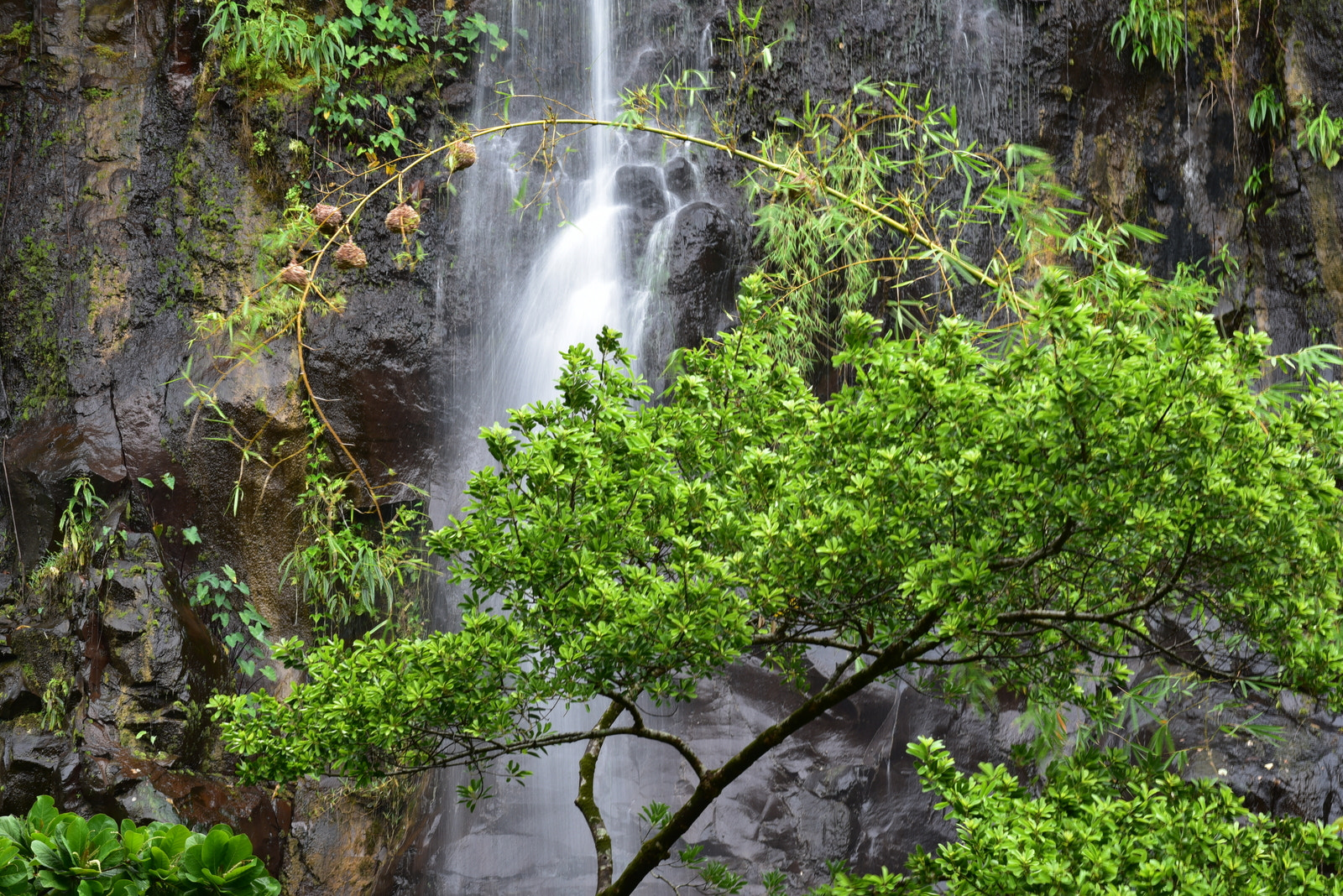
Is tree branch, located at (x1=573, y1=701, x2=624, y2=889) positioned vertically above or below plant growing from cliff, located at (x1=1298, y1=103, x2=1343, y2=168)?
below

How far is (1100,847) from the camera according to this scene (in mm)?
2402

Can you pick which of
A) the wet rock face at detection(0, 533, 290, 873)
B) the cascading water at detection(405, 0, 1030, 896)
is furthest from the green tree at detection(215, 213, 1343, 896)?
the cascading water at detection(405, 0, 1030, 896)

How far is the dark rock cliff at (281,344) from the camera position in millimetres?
5059

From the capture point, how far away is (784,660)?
3.23 metres

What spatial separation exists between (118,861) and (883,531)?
6.26 ft

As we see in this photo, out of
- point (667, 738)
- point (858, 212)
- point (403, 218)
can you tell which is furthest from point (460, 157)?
point (667, 738)

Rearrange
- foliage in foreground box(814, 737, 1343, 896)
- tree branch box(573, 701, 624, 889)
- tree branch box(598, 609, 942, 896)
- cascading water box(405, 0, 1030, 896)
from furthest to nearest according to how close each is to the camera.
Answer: cascading water box(405, 0, 1030, 896) < tree branch box(573, 701, 624, 889) < tree branch box(598, 609, 942, 896) < foliage in foreground box(814, 737, 1343, 896)

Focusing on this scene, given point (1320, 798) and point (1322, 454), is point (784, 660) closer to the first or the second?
point (1322, 454)

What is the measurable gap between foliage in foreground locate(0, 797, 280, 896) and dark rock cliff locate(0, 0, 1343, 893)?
2.88 metres

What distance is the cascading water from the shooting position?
5656 millimetres

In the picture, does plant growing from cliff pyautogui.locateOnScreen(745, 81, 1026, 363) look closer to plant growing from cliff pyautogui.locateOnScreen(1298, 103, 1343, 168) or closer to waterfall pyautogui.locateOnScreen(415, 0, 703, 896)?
waterfall pyautogui.locateOnScreen(415, 0, 703, 896)

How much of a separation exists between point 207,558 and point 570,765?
2.52m

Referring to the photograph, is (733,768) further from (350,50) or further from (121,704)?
(350,50)

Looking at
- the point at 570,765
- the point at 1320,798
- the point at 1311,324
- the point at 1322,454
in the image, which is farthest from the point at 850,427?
the point at 1311,324
